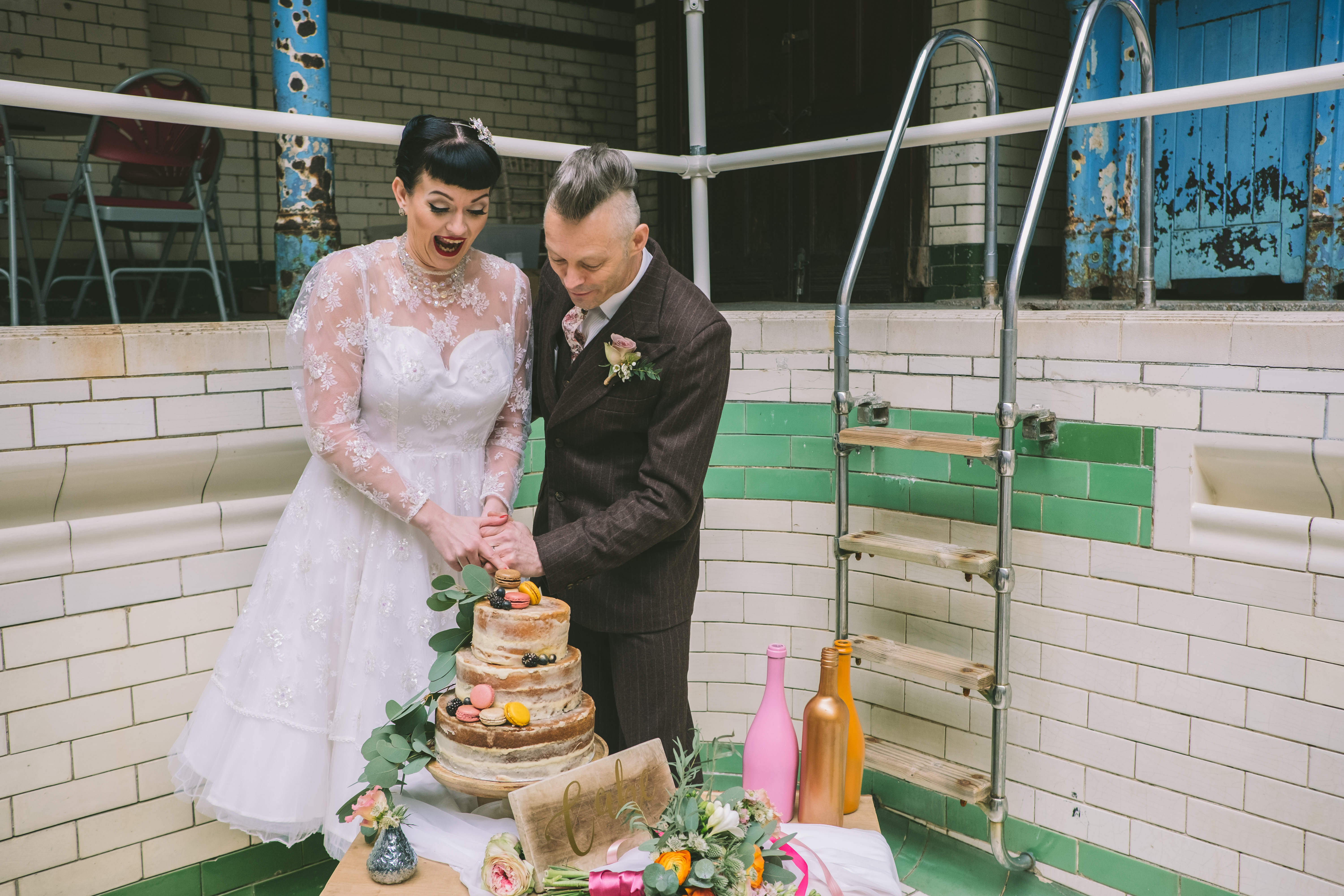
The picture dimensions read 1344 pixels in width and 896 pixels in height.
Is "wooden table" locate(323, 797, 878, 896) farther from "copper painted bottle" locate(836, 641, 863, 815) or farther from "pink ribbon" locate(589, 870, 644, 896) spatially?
"copper painted bottle" locate(836, 641, 863, 815)

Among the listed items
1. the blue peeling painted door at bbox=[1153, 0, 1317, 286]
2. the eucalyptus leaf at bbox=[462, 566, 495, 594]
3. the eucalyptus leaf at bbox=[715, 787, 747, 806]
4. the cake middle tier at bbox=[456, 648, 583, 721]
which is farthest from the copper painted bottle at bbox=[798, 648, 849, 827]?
the blue peeling painted door at bbox=[1153, 0, 1317, 286]

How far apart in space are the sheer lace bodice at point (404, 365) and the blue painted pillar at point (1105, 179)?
9.70ft

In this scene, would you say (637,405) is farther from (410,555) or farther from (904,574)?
(904,574)

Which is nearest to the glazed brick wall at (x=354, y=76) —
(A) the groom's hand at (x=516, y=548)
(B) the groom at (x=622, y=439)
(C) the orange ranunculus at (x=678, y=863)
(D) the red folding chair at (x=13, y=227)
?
(D) the red folding chair at (x=13, y=227)

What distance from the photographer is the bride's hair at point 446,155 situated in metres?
1.97

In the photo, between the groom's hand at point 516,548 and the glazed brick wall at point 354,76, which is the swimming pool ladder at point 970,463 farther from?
the glazed brick wall at point 354,76

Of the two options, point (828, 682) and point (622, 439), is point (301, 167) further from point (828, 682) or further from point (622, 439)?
point (828, 682)

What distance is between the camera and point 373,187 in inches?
270

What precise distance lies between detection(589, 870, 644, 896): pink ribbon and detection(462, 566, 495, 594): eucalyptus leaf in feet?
1.87

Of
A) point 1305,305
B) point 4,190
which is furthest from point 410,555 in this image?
point 4,190

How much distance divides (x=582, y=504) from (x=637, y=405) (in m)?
0.27

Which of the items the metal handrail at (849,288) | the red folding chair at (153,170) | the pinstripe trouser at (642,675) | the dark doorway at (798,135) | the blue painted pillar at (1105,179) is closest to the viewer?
the pinstripe trouser at (642,675)

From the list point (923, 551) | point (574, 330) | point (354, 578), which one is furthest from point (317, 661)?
point (923, 551)

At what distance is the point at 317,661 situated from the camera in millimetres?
2182
